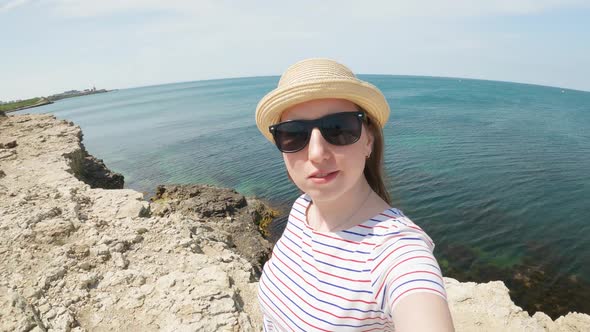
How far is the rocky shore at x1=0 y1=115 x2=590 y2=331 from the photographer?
455 cm

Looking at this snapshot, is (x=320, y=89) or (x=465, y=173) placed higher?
(x=320, y=89)

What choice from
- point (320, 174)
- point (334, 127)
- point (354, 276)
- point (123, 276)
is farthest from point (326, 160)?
point (123, 276)

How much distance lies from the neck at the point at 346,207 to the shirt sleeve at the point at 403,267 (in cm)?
31

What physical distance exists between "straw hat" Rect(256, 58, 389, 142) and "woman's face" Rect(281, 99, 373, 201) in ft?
0.25

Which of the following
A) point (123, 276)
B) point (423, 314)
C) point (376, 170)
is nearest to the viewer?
point (423, 314)

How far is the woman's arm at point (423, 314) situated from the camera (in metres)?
1.39

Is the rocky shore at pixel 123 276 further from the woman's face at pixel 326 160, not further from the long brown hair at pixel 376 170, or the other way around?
the woman's face at pixel 326 160

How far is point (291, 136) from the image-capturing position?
199 centimetres

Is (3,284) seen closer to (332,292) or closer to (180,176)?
(332,292)

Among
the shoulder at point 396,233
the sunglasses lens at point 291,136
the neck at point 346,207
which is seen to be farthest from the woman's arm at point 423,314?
the sunglasses lens at point 291,136

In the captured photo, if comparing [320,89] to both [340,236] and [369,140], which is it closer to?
[369,140]

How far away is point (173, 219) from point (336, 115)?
254 inches

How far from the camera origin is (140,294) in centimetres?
500

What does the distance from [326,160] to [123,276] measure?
5052mm
